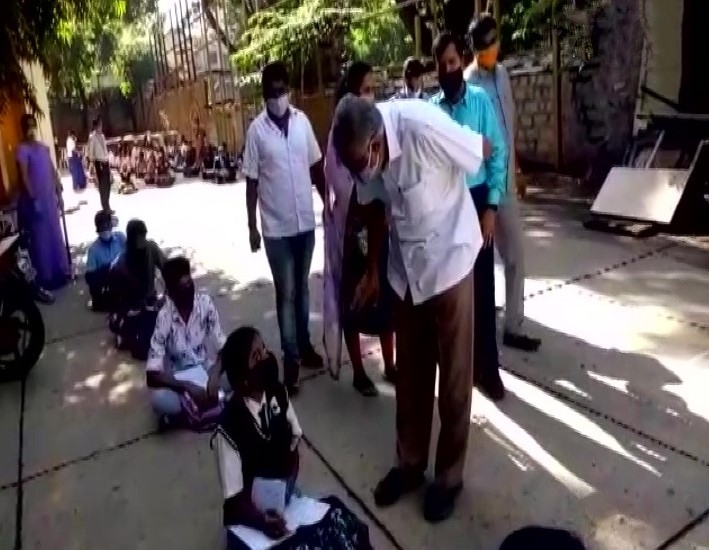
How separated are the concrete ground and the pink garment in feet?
1.35

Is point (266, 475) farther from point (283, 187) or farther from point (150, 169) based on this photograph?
point (150, 169)

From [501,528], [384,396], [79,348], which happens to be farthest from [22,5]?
[501,528]

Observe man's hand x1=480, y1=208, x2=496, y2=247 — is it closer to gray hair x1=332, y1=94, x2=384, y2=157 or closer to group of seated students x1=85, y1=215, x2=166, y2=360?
gray hair x1=332, y1=94, x2=384, y2=157

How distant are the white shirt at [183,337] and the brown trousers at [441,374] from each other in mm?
1252

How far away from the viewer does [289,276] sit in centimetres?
387

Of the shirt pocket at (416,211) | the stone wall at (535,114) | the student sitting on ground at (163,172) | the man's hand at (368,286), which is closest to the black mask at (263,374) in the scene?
the man's hand at (368,286)

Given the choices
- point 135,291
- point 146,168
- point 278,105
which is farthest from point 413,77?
point 146,168

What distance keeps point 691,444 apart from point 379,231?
5.62ft

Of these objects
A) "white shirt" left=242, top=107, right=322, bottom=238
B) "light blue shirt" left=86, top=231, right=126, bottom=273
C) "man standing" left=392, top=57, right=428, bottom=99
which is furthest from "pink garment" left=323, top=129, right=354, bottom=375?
"light blue shirt" left=86, top=231, right=126, bottom=273

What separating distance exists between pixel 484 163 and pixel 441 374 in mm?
1069

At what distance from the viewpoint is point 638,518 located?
8.66 ft

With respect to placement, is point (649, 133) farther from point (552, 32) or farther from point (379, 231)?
point (379, 231)

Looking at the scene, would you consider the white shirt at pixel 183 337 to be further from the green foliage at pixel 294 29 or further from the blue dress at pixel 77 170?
the blue dress at pixel 77 170

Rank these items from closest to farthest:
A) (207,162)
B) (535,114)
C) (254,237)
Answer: (254,237) → (535,114) → (207,162)
